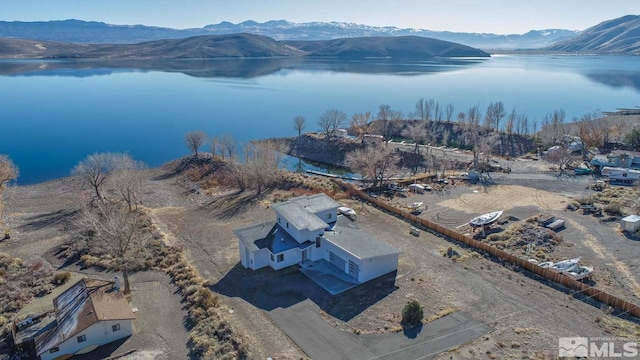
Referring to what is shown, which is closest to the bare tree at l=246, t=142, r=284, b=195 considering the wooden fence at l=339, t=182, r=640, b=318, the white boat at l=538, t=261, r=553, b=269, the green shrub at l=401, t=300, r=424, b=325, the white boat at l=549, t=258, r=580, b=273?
the wooden fence at l=339, t=182, r=640, b=318

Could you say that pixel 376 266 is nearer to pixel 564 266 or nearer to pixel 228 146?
pixel 564 266

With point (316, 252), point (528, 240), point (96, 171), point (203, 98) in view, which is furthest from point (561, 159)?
point (203, 98)

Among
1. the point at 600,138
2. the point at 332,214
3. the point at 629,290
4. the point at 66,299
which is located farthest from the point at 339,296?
the point at 600,138

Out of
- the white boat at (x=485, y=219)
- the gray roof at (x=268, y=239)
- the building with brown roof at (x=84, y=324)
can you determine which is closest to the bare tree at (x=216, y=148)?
the gray roof at (x=268, y=239)

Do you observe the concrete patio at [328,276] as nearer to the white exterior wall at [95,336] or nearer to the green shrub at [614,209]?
the white exterior wall at [95,336]

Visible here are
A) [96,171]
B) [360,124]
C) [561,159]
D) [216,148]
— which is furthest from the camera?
[360,124]

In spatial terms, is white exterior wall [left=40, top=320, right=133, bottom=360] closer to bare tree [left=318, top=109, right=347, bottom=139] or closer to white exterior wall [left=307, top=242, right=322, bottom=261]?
white exterior wall [left=307, top=242, right=322, bottom=261]

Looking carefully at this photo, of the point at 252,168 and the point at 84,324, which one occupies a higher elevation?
the point at 252,168
